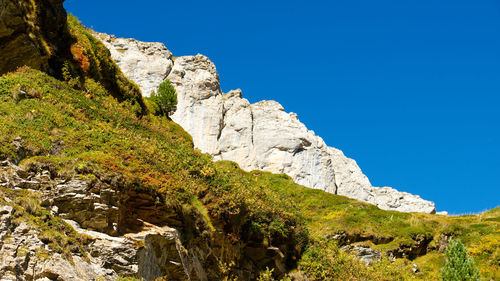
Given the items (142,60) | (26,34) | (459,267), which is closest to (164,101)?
(26,34)

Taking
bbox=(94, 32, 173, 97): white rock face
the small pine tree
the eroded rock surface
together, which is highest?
bbox=(94, 32, 173, 97): white rock face

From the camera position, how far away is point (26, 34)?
19625mm

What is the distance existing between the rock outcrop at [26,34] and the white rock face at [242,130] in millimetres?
54234

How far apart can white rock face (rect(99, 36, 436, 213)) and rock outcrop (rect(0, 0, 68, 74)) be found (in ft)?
178

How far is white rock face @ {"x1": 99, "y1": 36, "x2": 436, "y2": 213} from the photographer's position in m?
78.9

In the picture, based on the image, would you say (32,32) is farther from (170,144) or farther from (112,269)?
(112,269)

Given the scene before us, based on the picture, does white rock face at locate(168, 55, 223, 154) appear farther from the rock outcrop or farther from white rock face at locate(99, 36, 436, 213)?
the rock outcrop

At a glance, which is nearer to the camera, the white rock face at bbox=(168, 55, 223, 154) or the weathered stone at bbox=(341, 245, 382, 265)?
the weathered stone at bbox=(341, 245, 382, 265)

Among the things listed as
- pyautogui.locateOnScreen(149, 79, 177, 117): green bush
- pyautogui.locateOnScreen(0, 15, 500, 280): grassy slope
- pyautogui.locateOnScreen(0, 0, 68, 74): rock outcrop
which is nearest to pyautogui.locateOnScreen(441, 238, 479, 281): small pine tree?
pyautogui.locateOnScreen(0, 15, 500, 280): grassy slope

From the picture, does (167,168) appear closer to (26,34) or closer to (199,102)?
(26,34)

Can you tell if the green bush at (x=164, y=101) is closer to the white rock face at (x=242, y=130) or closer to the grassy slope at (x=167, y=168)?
the grassy slope at (x=167, y=168)

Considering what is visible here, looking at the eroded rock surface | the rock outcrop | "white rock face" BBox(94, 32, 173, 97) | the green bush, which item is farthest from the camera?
"white rock face" BBox(94, 32, 173, 97)

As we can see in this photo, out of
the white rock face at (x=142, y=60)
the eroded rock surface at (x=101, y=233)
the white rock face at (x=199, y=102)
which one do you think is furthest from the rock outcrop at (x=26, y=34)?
the white rock face at (x=142, y=60)

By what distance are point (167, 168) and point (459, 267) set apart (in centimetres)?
1611
